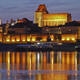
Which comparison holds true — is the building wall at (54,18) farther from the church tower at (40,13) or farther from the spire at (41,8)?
the spire at (41,8)

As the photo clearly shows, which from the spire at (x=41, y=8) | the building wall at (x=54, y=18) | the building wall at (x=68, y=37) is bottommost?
the building wall at (x=68, y=37)

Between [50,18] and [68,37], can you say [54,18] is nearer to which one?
[50,18]

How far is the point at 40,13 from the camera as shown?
112m

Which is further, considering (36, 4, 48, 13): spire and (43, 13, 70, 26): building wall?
(36, 4, 48, 13): spire

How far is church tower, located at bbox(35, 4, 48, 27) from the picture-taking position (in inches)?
4395

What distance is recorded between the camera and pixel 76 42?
81562 mm

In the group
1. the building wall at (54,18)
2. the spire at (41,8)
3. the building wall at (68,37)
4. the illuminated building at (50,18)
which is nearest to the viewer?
the building wall at (68,37)

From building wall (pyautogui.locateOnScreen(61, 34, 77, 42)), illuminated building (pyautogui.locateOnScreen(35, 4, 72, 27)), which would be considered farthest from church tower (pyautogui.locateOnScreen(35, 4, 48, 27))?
building wall (pyautogui.locateOnScreen(61, 34, 77, 42))

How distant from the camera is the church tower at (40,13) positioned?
112 metres

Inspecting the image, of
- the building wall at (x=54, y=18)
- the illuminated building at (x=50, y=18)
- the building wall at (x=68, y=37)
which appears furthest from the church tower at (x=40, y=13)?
the building wall at (x=68, y=37)

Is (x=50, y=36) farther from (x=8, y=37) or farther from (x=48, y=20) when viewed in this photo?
(x=48, y=20)

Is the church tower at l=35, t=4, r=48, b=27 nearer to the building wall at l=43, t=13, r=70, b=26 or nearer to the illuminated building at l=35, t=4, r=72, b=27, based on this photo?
the illuminated building at l=35, t=4, r=72, b=27

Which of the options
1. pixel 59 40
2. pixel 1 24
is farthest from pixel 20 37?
pixel 1 24

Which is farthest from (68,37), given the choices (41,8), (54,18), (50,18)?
(41,8)
